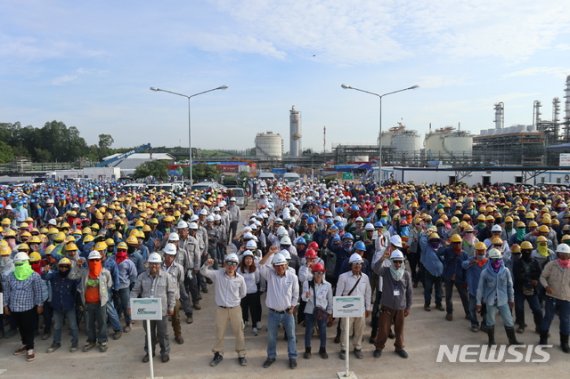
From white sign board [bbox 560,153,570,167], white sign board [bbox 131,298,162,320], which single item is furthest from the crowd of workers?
white sign board [bbox 560,153,570,167]

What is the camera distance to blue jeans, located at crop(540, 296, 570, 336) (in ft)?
19.2

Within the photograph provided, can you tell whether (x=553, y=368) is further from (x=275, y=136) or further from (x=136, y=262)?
(x=275, y=136)

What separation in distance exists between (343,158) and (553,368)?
7672cm

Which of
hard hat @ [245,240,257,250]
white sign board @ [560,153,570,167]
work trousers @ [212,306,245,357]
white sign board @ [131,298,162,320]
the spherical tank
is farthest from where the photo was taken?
the spherical tank

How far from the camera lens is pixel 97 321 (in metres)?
6.13

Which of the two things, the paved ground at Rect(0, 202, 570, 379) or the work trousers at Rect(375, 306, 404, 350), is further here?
the work trousers at Rect(375, 306, 404, 350)

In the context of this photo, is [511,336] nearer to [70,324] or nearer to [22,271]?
[70,324]

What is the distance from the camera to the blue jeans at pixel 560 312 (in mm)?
5852

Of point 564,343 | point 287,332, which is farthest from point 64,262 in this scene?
point 564,343

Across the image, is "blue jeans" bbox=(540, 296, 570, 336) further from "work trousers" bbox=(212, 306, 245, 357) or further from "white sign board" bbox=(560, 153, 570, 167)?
"white sign board" bbox=(560, 153, 570, 167)

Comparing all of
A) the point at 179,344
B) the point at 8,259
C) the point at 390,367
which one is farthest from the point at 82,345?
the point at 390,367

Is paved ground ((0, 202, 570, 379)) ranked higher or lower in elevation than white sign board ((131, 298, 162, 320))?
lower

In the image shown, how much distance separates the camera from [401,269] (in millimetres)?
5707

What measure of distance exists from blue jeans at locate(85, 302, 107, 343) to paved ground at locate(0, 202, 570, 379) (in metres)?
0.23
